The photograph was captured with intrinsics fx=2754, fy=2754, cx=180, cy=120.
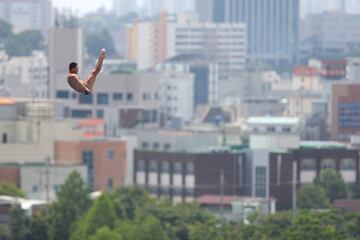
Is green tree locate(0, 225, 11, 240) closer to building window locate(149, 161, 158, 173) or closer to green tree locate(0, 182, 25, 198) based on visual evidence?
green tree locate(0, 182, 25, 198)

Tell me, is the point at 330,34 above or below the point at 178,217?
above

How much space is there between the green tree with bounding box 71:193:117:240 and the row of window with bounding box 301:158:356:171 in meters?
17.2

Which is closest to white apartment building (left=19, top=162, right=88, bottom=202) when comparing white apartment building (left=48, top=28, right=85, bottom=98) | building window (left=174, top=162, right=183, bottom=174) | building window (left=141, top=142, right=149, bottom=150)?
building window (left=174, top=162, right=183, bottom=174)

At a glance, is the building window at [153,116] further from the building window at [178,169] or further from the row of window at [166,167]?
the building window at [178,169]

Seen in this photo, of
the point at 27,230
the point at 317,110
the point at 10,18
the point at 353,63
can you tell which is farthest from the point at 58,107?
the point at 10,18

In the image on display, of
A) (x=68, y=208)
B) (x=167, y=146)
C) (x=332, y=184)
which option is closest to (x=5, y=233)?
(x=68, y=208)

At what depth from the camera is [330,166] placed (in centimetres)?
6956

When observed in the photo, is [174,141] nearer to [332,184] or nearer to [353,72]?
[332,184]

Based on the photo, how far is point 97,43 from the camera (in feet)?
474

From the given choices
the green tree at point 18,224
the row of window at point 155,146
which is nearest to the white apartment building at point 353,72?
the row of window at point 155,146

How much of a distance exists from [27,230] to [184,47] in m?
97.9

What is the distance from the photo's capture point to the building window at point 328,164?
69438 mm

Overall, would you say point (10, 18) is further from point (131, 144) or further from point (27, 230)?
point (27, 230)

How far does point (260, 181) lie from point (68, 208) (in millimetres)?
15328
